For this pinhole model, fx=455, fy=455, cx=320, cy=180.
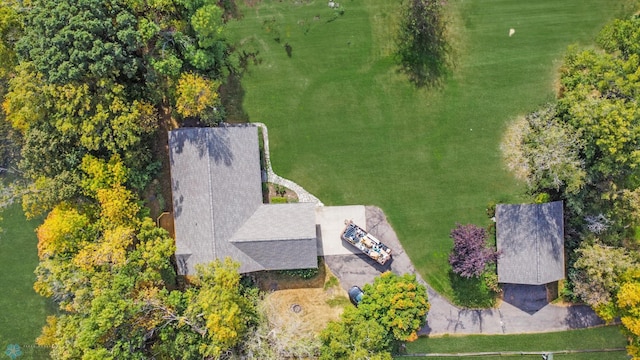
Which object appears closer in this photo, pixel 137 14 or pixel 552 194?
pixel 137 14

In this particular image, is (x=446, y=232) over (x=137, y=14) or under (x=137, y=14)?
under

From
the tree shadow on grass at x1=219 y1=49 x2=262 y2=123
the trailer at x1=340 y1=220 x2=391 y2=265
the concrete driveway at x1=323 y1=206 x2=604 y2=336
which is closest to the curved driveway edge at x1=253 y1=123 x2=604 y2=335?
the concrete driveway at x1=323 y1=206 x2=604 y2=336

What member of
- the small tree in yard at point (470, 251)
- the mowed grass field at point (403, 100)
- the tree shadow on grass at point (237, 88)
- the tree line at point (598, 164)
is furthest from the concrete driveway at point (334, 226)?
the tree line at point (598, 164)

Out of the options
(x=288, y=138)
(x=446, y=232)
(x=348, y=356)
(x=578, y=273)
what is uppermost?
(x=288, y=138)

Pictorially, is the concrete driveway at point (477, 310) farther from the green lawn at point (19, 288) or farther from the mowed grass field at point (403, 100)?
the green lawn at point (19, 288)

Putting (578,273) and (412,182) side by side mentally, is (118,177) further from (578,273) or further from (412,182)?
(578,273)

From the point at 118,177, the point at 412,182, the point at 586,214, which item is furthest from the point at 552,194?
the point at 118,177
